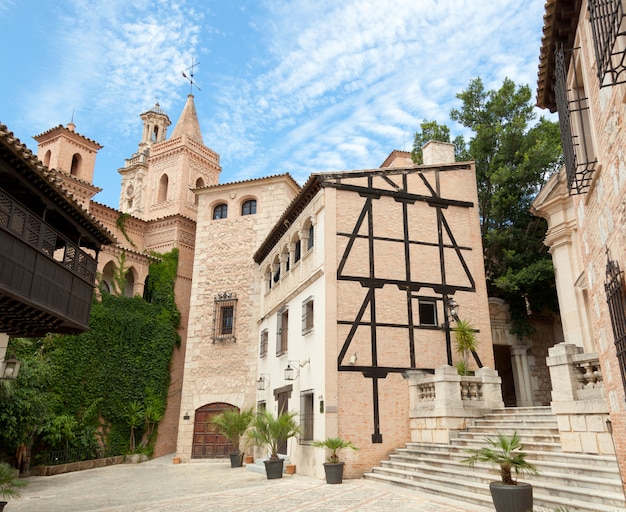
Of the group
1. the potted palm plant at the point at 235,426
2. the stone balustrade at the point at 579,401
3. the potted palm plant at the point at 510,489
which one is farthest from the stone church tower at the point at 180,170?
the potted palm plant at the point at 510,489

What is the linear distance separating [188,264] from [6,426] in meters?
12.5

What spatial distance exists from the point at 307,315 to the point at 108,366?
1002 centimetres

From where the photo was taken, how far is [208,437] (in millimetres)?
21531

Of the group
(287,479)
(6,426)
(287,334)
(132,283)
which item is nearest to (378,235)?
(287,334)

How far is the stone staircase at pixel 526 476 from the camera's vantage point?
7.71 metres

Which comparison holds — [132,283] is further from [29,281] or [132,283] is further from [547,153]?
[547,153]

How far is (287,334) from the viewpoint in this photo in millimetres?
18516

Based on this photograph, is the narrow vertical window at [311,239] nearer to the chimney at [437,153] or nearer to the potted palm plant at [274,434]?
the chimney at [437,153]

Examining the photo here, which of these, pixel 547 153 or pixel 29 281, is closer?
pixel 29 281

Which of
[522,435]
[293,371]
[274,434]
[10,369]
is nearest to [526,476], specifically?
[522,435]

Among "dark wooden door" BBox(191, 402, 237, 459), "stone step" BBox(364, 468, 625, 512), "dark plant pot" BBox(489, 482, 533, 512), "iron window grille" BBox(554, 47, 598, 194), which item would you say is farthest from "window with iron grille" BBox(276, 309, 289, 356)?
"iron window grille" BBox(554, 47, 598, 194)

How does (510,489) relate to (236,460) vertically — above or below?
above

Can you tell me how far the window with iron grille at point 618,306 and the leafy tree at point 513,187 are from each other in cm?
1275

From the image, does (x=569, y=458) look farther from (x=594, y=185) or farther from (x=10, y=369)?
(x=10, y=369)
